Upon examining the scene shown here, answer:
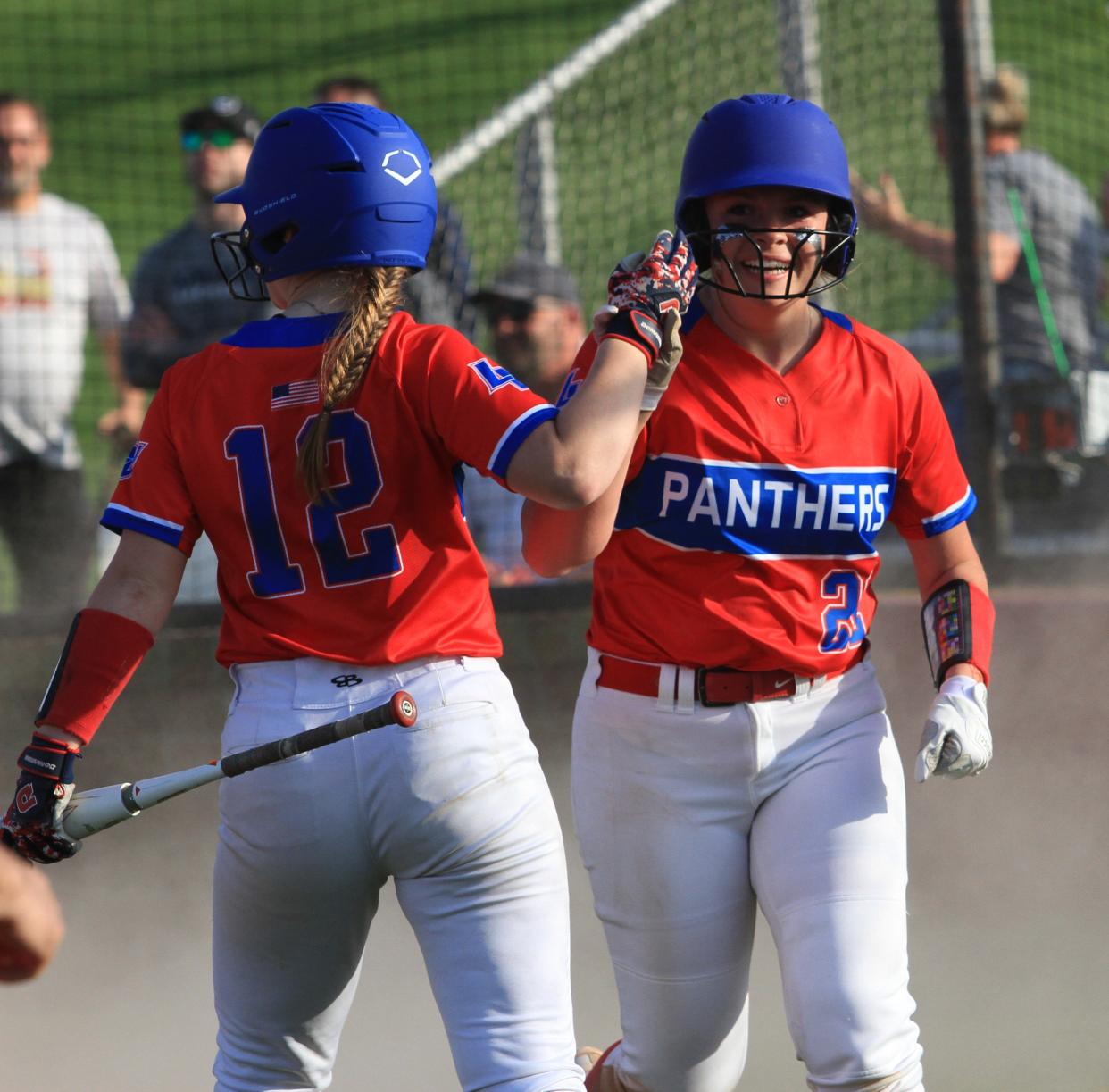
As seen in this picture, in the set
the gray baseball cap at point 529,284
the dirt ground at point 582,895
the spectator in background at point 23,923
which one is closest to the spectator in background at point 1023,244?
the dirt ground at point 582,895

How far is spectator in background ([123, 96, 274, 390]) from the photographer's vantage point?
240 inches

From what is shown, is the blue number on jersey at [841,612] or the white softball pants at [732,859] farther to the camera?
the blue number on jersey at [841,612]

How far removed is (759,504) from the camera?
A: 2.95m

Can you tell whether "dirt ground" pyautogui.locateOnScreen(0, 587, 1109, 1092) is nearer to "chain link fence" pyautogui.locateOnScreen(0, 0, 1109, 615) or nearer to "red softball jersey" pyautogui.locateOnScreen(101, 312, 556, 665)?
"chain link fence" pyautogui.locateOnScreen(0, 0, 1109, 615)

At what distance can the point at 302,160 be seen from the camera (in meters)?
2.52

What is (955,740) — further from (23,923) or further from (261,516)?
(23,923)

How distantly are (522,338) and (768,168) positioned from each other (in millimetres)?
2706

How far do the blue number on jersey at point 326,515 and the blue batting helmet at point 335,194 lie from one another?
0.30 m

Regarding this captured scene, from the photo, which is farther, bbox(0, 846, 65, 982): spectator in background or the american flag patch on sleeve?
the american flag patch on sleeve

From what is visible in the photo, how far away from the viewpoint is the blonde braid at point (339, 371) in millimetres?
2354

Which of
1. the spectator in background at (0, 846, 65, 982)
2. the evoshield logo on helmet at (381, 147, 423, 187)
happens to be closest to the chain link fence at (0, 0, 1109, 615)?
the evoshield logo on helmet at (381, 147, 423, 187)

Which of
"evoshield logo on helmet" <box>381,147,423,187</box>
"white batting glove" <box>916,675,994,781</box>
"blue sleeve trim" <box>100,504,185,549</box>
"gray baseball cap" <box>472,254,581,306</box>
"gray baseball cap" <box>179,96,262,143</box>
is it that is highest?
"evoshield logo on helmet" <box>381,147,423,187</box>

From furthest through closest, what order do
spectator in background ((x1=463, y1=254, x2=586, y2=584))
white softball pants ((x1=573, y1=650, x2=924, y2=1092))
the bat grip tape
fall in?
spectator in background ((x1=463, y1=254, x2=586, y2=584))
white softball pants ((x1=573, y1=650, x2=924, y2=1092))
the bat grip tape

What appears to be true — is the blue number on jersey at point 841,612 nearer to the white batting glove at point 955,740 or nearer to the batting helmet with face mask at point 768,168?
the white batting glove at point 955,740
